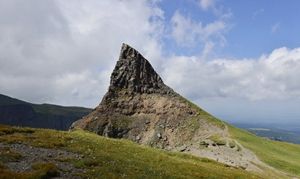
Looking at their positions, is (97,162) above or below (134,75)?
below

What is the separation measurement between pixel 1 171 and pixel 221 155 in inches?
2897

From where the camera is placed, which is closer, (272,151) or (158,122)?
(272,151)

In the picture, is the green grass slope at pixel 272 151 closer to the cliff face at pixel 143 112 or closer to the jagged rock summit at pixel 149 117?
the jagged rock summit at pixel 149 117

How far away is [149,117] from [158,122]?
4.04 m

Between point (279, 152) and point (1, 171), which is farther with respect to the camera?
point (279, 152)

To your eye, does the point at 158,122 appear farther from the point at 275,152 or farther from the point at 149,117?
the point at 275,152

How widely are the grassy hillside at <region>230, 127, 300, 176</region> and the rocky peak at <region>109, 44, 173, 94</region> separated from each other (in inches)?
1209

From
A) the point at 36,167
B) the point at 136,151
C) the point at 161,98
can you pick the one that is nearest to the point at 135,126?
the point at 161,98

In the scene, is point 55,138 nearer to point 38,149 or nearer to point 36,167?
point 38,149

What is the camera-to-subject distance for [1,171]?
1422 inches

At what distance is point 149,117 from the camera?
132 metres

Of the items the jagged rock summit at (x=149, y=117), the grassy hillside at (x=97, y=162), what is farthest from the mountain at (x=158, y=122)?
the grassy hillside at (x=97, y=162)

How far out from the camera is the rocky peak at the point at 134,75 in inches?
5502

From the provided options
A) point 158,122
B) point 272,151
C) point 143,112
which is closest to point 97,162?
point 272,151
